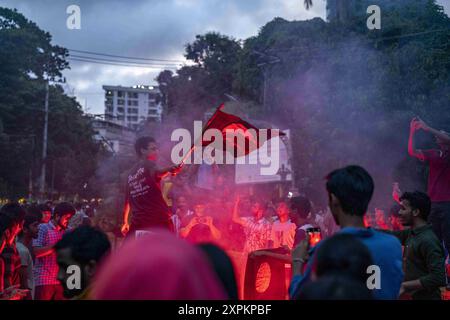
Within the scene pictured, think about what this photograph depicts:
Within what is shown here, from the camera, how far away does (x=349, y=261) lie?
8.24 feet

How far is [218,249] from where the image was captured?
7.73 feet

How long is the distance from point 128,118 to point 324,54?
16969cm

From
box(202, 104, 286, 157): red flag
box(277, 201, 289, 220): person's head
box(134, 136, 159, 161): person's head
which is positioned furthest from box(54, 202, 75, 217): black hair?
box(277, 201, 289, 220): person's head

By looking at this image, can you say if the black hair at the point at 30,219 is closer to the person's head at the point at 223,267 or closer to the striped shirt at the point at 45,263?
the striped shirt at the point at 45,263

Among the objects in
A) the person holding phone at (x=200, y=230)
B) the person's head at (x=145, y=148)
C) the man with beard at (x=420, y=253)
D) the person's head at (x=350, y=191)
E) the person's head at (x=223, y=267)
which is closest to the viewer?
the person's head at (x=223, y=267)

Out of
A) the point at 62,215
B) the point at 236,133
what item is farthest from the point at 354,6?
the point at 62,215

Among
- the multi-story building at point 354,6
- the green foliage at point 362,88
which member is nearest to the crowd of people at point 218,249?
the green foliage at point 362,88

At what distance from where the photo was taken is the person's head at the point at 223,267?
90.3 inches

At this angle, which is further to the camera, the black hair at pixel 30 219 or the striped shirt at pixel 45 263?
the black hair at pixel 30 219

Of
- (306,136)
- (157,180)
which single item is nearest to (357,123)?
(306,136)

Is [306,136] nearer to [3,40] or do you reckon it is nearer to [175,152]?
[175,152]

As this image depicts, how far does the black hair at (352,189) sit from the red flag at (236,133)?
136 inches

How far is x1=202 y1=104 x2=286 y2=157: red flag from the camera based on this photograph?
6.79 m
